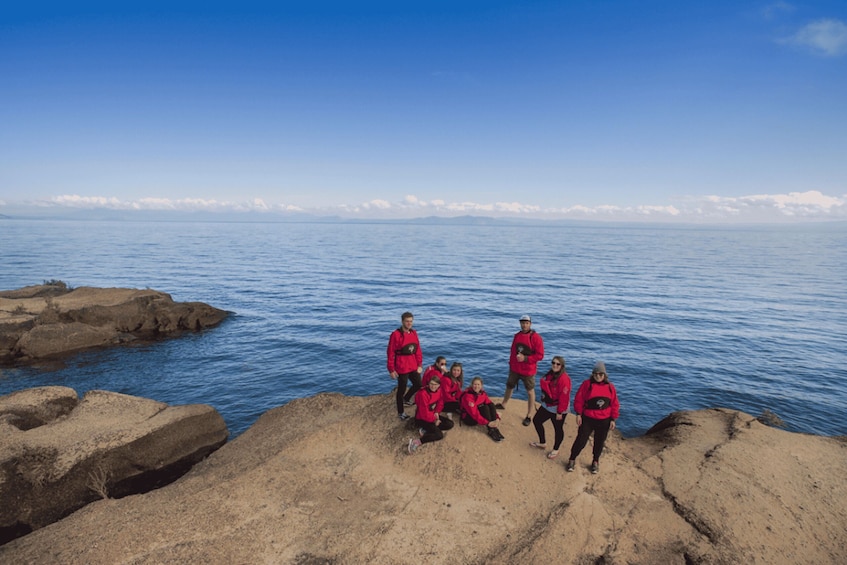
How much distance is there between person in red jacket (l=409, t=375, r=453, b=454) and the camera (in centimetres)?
1060

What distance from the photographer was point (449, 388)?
1132 centimetres

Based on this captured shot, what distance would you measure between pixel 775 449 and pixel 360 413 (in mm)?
11422

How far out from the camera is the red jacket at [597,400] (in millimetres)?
9273

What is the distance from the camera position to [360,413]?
1278cm

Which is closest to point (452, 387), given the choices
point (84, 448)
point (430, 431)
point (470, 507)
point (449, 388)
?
point (449, 388)

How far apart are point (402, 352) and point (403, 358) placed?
0.60 feet

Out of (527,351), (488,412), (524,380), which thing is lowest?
(488,412)

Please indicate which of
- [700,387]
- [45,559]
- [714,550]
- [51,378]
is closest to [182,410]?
[45,559]

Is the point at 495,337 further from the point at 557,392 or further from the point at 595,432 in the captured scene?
the point at 595,432

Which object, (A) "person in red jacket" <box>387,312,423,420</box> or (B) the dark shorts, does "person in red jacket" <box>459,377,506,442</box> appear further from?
(A) "person in red jacket" <box>387,312,423,420</box>

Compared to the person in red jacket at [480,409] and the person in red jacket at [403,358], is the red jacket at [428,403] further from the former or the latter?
the person in red jacket at [403,358]

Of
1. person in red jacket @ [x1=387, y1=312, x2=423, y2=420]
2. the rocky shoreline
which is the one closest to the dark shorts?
the rocky shoreline

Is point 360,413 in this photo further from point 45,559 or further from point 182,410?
point 45,559

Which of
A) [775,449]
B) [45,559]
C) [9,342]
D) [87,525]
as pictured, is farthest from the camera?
[9,342]
